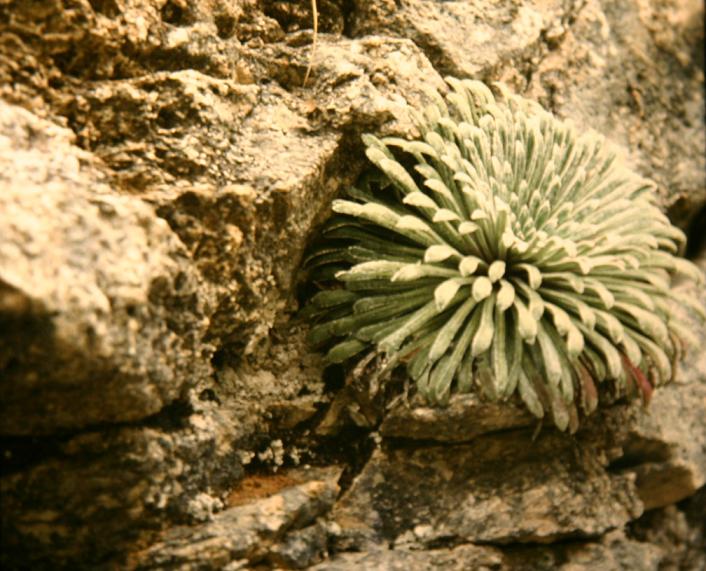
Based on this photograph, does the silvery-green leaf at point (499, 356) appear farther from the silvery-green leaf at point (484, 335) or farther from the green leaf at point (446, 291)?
the green leaf at point (446, 291)

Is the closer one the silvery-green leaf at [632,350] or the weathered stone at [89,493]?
the weathered stone at [89,493]

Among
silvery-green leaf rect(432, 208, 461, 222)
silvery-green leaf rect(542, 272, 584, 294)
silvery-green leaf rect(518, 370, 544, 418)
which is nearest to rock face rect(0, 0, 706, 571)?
silvery-green leaf rect(518, 370, 544, 418)

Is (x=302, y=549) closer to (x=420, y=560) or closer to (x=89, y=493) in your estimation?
(x=420, y=560)

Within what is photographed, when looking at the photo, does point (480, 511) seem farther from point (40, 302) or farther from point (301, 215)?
point (40, 302)

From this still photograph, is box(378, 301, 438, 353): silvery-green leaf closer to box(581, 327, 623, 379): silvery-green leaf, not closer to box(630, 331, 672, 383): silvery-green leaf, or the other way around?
box(581, 327, 623, 379): silvery-green leaf

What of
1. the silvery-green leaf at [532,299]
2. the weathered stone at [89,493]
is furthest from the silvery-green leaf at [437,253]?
the weathered stone at [89,493]
